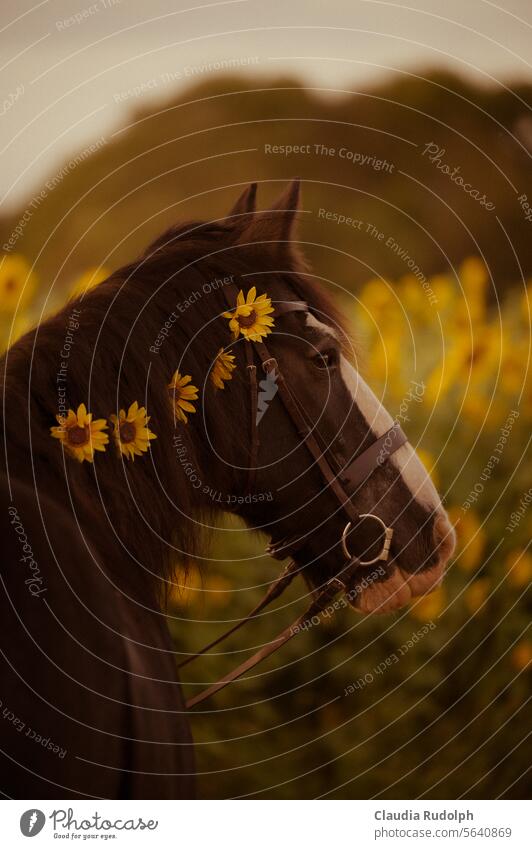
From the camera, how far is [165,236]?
3.59 feet

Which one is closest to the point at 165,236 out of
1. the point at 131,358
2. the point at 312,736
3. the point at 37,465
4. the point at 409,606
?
the point at 131,358

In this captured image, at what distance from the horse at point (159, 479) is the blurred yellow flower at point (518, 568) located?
670mm

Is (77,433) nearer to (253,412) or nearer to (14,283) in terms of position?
(253,412)

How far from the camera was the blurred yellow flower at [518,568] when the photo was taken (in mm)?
1762

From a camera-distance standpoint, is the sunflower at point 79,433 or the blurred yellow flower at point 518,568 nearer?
the sunflower at point 79,433

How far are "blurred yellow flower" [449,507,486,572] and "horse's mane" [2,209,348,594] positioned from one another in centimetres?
82

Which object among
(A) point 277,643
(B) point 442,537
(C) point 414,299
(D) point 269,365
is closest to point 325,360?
(D) point 269,365

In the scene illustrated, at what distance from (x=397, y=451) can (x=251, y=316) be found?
0.27 metres

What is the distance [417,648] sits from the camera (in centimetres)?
172

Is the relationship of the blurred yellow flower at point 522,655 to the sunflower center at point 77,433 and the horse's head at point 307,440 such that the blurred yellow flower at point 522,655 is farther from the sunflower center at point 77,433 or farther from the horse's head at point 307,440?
the sunflower center at point 77,433

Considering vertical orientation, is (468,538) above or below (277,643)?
above
